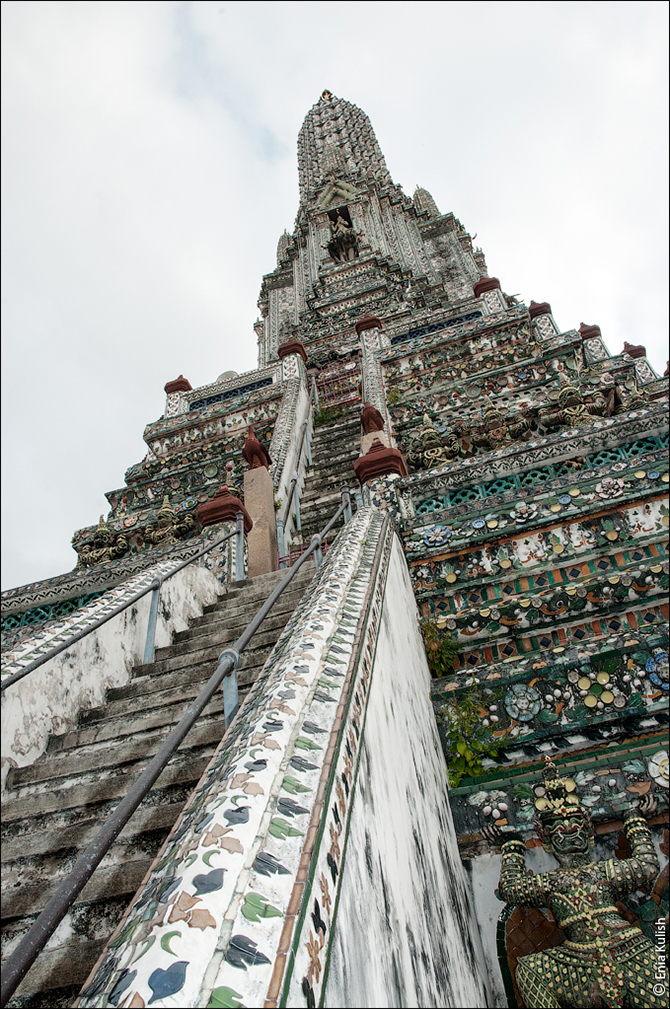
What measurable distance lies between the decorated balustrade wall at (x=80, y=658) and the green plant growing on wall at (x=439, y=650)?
2111 mm

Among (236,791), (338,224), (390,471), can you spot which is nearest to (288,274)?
(338,224)

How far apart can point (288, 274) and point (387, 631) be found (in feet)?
95.3

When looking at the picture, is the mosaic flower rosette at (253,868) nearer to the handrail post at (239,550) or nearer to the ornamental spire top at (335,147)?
the handrail post at (239,550)

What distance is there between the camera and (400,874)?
7.04ft

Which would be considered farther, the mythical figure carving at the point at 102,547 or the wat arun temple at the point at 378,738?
the mythical figure carving at the point at 102,547

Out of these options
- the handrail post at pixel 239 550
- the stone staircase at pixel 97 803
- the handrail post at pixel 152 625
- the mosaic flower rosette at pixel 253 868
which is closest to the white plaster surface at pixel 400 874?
the mosaic flower rosette at pixel 253 868

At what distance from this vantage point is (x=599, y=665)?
4.09m

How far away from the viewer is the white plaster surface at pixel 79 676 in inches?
145

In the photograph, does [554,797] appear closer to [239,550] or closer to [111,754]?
[111,754]

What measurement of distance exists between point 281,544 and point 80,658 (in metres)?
3.19

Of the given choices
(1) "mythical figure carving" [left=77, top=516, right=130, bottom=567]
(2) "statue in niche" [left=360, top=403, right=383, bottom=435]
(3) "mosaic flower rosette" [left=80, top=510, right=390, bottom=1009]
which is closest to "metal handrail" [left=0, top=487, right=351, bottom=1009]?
(3) "mosaic flower rosette" [left=80, top=510, right=390, bottom=1009]

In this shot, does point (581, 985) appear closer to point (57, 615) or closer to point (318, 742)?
point (318, 742)

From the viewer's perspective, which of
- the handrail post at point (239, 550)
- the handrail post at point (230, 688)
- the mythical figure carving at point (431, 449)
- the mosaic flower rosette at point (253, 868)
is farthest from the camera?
the mythical figure carving at point (431, 449)

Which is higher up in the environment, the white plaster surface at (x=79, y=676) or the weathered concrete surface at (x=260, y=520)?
the weathered concrete surface at (x=260, y=520)
